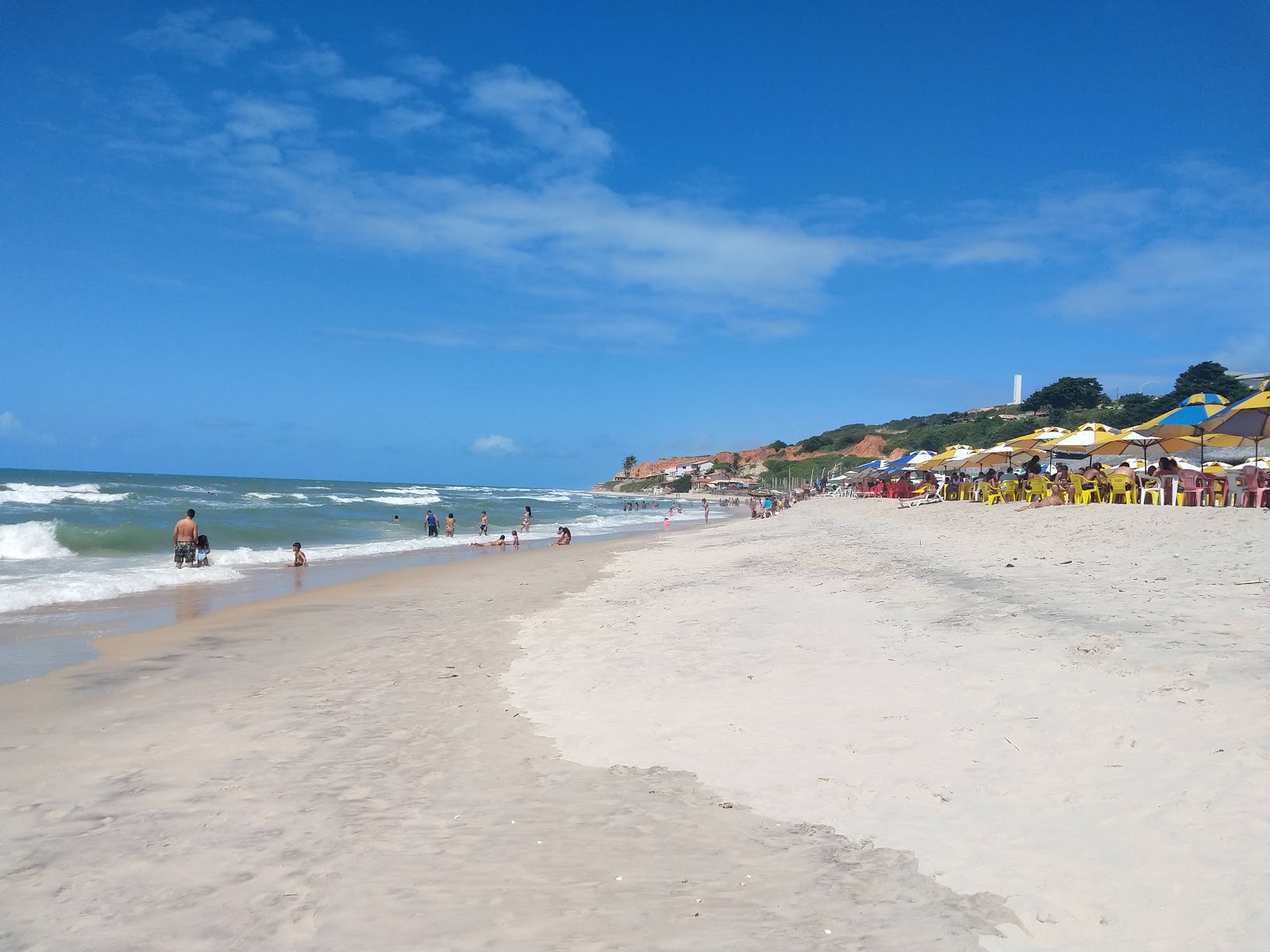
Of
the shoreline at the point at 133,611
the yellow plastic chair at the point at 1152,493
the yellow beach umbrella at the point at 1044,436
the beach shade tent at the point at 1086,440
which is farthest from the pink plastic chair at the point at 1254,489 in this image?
the shoreline at the point at 133,611

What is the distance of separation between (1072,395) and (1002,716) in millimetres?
81684

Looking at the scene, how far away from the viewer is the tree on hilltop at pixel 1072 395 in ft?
245

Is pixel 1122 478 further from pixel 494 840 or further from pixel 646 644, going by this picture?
pixel 494 840

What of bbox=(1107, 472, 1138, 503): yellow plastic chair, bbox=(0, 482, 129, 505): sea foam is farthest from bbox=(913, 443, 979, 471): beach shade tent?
bbox=(0, 482, 129, 505): sea foam

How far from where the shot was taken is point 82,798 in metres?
4.45

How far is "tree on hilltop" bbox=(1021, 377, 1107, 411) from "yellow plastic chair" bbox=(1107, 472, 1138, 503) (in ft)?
202

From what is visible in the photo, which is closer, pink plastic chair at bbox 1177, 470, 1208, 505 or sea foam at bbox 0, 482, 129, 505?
pink plastic chair at bbox 1177, 470, 1208, 505

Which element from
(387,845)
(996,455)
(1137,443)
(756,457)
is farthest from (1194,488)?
(756,457)

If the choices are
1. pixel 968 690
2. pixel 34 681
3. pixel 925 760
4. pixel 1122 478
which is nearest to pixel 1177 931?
pixel 925 760

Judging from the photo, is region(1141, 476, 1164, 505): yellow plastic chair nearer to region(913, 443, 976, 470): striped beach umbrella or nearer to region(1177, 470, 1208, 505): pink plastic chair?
region(1177, 470, 1208, 505): pink plastic chair

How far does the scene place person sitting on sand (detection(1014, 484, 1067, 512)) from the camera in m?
18.7

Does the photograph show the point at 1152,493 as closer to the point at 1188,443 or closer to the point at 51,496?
the point at 1188,443

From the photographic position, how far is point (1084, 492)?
19.2 m

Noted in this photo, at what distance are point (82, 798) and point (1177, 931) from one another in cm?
528
